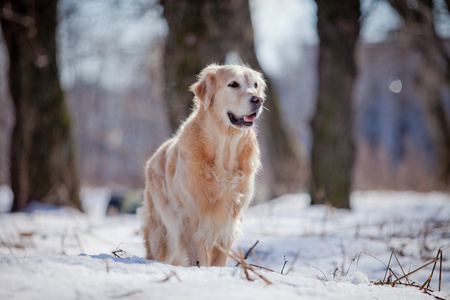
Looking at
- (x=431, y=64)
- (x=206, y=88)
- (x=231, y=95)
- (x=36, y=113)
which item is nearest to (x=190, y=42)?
(x=206, y=88)

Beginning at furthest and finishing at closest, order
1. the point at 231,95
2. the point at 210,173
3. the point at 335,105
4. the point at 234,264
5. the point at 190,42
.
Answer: the point at 335,105
the point at 190,42
the point at 234,264
the point at 231,95
the point at 210,173

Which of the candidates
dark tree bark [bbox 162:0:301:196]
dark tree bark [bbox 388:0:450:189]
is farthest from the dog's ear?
dark tree bark [bbox 388:0:450:189]

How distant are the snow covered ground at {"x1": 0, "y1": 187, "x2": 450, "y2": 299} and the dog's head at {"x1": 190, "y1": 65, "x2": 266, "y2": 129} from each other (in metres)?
1.10

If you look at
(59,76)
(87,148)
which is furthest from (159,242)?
(87,148)

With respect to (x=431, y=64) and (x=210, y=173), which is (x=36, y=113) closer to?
(x=210, y=173)

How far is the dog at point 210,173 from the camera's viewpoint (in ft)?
9.36

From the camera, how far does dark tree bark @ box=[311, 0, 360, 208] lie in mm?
6418

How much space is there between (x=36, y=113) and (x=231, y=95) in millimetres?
4997

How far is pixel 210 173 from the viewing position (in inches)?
115

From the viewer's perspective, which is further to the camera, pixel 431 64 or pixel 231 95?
pixel 431 64

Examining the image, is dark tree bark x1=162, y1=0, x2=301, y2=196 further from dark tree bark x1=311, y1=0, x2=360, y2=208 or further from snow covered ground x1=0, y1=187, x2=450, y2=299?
snow covered ground x1=0, y1=187, x2=450, y2=299

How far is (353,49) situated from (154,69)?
629 centimetres

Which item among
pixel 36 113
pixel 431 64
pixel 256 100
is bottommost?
pixel 36 113

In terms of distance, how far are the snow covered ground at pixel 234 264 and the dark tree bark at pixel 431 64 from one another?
528 cm
